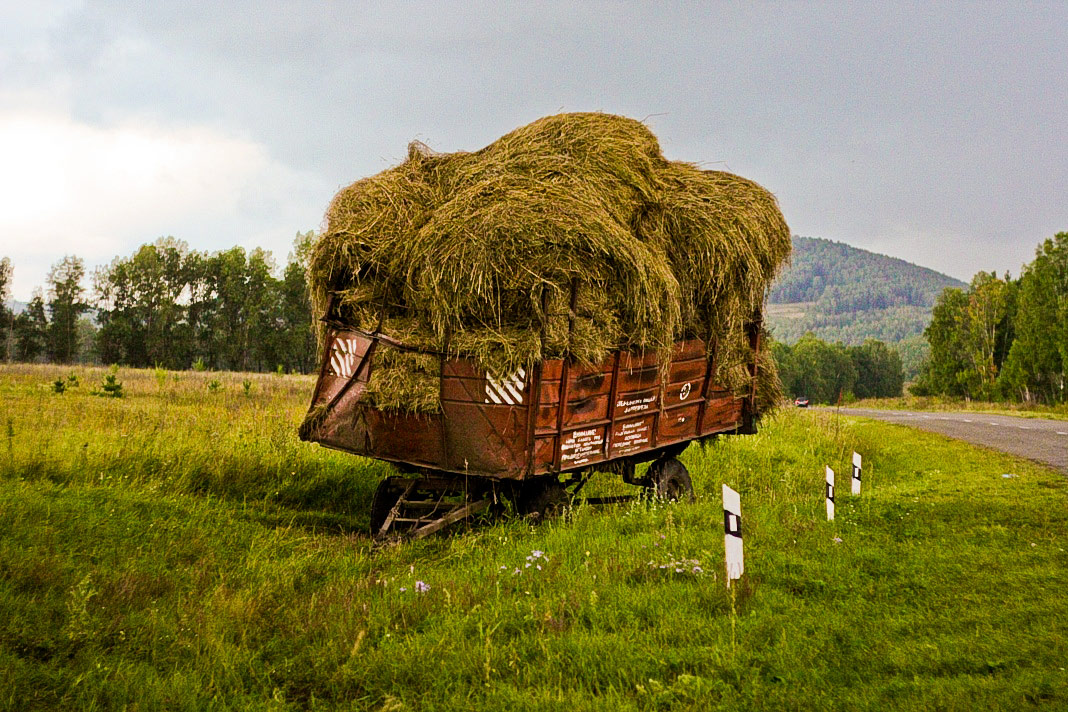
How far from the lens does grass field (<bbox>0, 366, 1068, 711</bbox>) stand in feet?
13.4

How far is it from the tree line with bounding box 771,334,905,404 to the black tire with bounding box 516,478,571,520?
105 meters

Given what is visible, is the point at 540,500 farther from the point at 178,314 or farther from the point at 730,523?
the point at 178,314

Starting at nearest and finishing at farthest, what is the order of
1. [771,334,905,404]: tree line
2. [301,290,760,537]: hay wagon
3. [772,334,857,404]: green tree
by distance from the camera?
[301,290,760,537]: hay wagon → [772,334,857,404]: green tree → [771,334,905,404]: tree line

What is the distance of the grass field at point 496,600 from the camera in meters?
4.10

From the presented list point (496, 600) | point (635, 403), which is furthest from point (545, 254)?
point (496, 600)

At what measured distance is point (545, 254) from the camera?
271 inches

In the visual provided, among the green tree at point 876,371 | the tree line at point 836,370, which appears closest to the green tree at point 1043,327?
the tree line at point 836,370

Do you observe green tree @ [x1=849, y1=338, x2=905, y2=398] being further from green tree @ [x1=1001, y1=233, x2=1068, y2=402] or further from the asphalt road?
the asphalt road

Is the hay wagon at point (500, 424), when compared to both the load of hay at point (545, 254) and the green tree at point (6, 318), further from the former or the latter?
the green tree at point (6, 318)

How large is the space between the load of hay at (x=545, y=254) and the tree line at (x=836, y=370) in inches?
4069

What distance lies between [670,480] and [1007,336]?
65591mm

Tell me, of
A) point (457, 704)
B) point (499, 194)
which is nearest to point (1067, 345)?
point (499, 194)

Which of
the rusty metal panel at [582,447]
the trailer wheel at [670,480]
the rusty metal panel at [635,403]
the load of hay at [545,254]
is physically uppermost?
the load of hay at [545,254]

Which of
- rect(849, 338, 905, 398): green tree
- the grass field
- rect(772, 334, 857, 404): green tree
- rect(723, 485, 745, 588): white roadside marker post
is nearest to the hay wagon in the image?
the grass field
